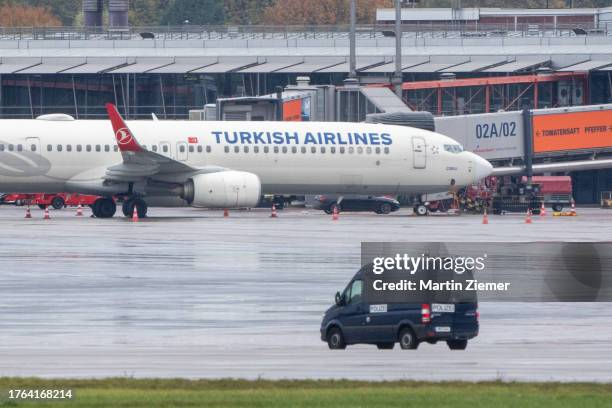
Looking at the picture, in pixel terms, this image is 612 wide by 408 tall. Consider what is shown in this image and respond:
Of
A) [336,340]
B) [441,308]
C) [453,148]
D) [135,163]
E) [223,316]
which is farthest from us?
[453,148]

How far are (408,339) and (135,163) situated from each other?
97.4 feet

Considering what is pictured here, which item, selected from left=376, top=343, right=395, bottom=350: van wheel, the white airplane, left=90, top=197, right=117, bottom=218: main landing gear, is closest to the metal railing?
the white airplane

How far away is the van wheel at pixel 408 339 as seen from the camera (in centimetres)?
1936

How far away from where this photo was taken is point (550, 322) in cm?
2219

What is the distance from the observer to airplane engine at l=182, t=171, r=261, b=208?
48000 millimetres

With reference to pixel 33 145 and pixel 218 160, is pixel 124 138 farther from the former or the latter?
pixel 218 160

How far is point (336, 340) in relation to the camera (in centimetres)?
1961

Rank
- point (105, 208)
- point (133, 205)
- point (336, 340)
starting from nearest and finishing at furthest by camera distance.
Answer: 1. point (336, 340)
2. point (133, 205)
3. point (105, 208)

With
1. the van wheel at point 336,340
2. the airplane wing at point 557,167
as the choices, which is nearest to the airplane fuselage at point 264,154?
the airplane wing at point 557,167

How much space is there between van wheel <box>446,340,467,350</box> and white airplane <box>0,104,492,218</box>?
93.7 ft

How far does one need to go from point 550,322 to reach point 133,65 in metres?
63.3

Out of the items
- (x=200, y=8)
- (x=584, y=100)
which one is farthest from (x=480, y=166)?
(x=200, y=8)

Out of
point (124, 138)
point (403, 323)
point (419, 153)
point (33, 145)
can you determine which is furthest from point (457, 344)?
point (419, 153)

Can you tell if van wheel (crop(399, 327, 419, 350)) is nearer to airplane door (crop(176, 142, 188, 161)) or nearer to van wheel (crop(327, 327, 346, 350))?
van wheel (crop(327, 327, 346, 350))
